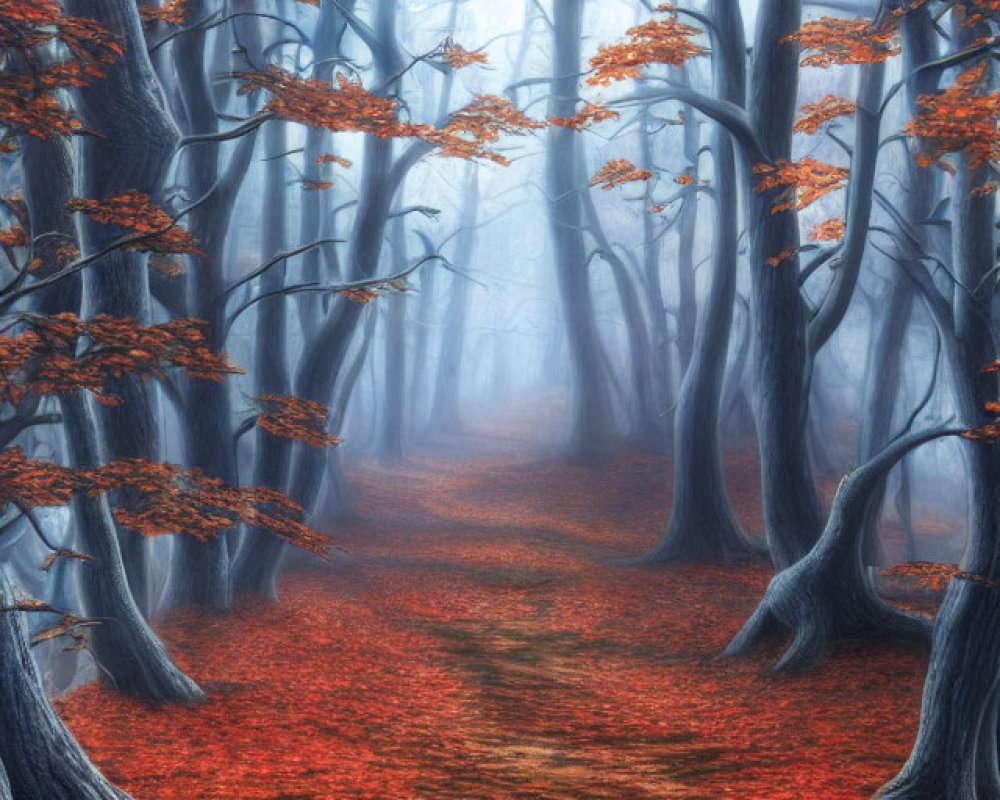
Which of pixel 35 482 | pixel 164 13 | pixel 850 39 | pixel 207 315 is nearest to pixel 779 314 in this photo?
pixel 850 39

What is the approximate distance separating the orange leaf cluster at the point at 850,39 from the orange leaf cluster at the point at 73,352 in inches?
229

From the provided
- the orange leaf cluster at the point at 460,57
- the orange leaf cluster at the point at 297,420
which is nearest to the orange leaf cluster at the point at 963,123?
the orange leaf cluster at the point at 460,57

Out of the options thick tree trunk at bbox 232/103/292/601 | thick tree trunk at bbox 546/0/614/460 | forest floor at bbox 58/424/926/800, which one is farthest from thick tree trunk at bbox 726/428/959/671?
thick tree trunk at bbox 546/0/614/460

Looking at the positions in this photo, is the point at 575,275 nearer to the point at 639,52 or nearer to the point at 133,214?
the point at 639,52

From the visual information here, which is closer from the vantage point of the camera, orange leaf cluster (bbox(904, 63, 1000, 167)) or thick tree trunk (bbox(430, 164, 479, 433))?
orange leaf cluster (bbox(904, 63, 1000, 167))

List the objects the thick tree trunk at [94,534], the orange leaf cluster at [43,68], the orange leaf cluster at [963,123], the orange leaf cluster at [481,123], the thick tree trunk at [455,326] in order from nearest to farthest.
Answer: the orange leaf cluster at [43,68] < the orange leaf cluster at [963,123] < the thick tree trunk at [94,534] < the orange leaf cluster at [481,123] < the thick tree trunk at [455,326]

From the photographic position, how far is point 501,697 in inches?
322

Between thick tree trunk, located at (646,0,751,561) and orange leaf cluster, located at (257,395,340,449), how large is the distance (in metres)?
5.52

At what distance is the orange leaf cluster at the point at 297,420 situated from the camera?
803 cm

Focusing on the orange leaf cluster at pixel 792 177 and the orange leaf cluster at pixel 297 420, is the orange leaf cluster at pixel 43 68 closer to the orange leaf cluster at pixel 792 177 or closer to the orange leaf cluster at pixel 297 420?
the orange leaf cluster at pixel 297 420

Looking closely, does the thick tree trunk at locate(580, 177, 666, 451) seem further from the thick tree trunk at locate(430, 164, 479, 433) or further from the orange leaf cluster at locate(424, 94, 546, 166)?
the orange leaf cluster at locate(424, 94, 546, 166)

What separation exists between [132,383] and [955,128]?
6.64 metres

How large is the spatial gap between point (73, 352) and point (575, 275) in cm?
1267

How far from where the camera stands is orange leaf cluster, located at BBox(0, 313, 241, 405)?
5.78m
